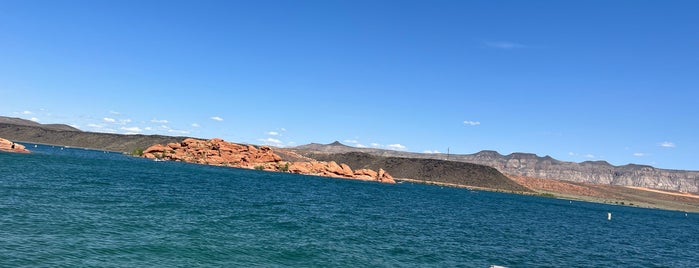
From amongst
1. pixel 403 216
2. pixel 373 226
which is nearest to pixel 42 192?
pixel 373 226

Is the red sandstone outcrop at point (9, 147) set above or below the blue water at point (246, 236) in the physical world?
above

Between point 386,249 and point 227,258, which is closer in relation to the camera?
point 227,258

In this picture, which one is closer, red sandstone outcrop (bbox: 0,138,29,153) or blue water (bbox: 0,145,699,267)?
blue water (bbox: 0,145,699,267)

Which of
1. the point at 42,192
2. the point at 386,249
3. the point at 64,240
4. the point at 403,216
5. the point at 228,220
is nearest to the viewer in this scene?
the point at 64,240

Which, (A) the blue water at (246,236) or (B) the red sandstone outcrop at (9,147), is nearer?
(A) the blue water at (246,236)

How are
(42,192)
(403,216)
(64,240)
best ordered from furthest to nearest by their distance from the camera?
(403,216)
(42,192)
(64,240)

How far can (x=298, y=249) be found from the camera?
107 feet

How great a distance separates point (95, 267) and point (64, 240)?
22.1 feet

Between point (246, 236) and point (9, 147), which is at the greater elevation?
point (9, 147)

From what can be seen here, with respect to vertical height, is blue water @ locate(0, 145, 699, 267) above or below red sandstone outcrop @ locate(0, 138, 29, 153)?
below

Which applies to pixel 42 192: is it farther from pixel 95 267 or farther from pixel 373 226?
pixel 373 226

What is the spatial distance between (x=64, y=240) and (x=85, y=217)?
894cm

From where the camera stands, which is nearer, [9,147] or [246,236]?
[246,236]

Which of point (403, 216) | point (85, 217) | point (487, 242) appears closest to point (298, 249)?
point (85, 217)
